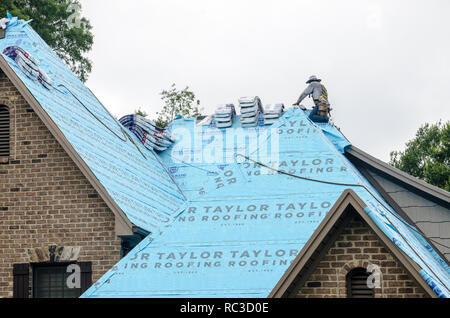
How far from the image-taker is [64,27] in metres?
42.5

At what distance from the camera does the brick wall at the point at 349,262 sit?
14398mm

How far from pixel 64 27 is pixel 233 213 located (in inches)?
1087

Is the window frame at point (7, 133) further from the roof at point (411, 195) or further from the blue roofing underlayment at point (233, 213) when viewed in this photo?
the roof at point (411, 195)

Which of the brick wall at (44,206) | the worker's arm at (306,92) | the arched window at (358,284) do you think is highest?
the worker's arm at (306,92)

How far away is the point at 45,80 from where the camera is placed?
69.0 ft

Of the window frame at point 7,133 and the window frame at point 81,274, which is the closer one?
the window frame at point 81,274

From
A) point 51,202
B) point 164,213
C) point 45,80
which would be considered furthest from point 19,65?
point 164,213

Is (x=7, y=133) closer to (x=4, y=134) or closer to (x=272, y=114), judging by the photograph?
(x=4, y=134)

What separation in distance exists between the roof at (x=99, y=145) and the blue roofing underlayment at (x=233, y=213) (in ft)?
0.21

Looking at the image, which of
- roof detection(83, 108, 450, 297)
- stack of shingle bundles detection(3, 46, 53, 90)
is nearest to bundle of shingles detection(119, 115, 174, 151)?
stack of shingle bundles detection(3, 46, 53, 90)

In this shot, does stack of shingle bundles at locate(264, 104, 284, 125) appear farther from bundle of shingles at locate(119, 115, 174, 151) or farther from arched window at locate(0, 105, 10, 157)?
arched window at locate(0, 105, 10, 157)

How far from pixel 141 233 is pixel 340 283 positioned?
229 inches

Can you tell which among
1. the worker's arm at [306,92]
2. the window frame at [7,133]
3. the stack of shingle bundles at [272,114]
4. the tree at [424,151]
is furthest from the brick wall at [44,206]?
the tree at [424,151]
